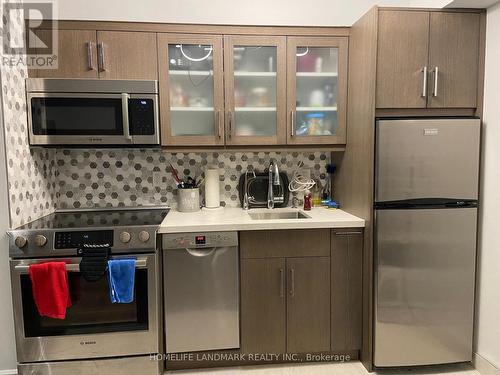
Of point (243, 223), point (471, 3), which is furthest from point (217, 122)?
point (471, 3)

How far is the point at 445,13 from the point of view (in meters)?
1.97

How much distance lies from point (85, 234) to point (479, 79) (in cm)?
241

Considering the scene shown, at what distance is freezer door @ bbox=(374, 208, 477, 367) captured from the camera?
200 cm

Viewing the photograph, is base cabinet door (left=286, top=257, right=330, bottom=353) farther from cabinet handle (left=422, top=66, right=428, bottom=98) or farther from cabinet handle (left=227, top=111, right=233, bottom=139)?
cabinet handle (left=422, top=66, right=428, bottom=98)

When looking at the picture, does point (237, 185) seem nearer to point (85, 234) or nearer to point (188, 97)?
point (188, 97)

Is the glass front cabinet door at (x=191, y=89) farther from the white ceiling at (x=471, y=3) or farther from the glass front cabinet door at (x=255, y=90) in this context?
the white ceiling at (x=471, y=3)

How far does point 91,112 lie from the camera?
2.15 metres

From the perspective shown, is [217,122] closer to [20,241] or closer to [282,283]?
[282,283]

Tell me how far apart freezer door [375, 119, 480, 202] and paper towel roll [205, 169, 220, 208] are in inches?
43.6

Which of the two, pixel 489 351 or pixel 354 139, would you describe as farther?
pixel 354 139

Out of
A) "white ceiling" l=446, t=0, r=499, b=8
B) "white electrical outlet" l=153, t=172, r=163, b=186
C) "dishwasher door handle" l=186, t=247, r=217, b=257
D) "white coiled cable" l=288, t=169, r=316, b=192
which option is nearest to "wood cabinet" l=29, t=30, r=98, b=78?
"white electrical outlet" l=153, t=172, r=163, b=186

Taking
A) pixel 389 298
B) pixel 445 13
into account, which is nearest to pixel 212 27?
pixel 445 13

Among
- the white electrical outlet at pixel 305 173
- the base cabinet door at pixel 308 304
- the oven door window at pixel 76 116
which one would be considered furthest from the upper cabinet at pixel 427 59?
the oven door window at pixel 76 116

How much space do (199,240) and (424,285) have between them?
1.35m
